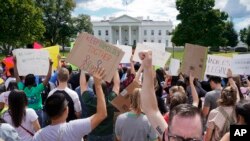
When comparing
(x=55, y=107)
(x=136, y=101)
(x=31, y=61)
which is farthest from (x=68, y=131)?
(x=31, y=61)

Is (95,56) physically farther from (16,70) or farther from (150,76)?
(16,70)

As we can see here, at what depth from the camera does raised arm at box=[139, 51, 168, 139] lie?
348cm

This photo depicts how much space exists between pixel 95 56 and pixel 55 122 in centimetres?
102

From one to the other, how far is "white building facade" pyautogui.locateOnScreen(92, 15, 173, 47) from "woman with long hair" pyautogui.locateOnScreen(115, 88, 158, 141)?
442 ft

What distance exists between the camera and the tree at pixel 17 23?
52344 mm

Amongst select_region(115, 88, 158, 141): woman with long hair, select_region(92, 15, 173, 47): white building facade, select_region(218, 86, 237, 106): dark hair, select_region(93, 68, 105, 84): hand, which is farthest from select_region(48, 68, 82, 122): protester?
select_region(92, 15, 173, 47): white building facade

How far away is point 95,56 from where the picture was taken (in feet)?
16.2

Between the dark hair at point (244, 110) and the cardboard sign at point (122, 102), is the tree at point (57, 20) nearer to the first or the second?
the cardboard sign at point (122, 102)

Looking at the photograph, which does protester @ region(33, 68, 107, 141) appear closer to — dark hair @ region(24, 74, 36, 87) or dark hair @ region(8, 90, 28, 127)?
dark hair @ region(8, 90, 28, 127)

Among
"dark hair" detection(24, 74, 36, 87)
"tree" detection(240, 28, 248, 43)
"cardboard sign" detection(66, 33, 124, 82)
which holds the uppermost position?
"cardboard sign" detection(66, 33, 124, 82)

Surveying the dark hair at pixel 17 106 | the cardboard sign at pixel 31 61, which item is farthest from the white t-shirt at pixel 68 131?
the cardboard sign at pixel 31 61

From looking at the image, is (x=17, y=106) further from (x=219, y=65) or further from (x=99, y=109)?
(x=219, y=65)

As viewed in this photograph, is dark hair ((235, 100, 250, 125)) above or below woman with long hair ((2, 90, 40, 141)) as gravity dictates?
above

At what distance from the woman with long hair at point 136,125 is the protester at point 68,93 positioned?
1.57 meters
